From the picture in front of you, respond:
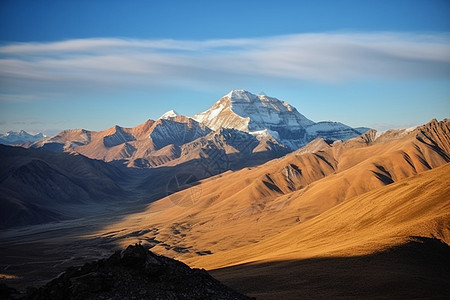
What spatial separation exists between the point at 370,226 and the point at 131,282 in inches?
2368

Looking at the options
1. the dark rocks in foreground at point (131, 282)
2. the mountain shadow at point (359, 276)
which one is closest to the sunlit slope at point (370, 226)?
the mountain shadow at point (359, 276)

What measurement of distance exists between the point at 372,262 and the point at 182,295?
99.8 feet

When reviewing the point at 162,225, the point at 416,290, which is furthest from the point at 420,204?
the point at 162,225

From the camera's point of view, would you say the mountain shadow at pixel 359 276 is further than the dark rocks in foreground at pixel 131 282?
Yes

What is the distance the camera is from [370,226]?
81.8 metres

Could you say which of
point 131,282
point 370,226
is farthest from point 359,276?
point 370,226

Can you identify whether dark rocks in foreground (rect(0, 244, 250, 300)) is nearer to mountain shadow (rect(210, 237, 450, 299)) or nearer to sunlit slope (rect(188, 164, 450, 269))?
mountain shadow (rect(210, 237, 450, 299))

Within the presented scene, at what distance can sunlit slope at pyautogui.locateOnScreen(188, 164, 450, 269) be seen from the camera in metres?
64.3

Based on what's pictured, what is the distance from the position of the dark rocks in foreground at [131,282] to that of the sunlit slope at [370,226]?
29883 mm

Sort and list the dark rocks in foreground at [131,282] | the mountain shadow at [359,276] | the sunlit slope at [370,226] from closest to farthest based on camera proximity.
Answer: the dark rocks in foreground at [131,282], the mountain shadow at [359,276], the sunlit slope at [370,226]

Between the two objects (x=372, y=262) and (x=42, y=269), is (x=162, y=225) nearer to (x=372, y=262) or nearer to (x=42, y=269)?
(x=42, y=269)

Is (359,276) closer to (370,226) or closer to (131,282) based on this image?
(131,282)

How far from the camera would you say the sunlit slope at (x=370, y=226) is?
64312mm

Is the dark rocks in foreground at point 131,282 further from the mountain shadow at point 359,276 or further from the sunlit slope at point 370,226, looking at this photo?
the sunlit slope at point 370,226
